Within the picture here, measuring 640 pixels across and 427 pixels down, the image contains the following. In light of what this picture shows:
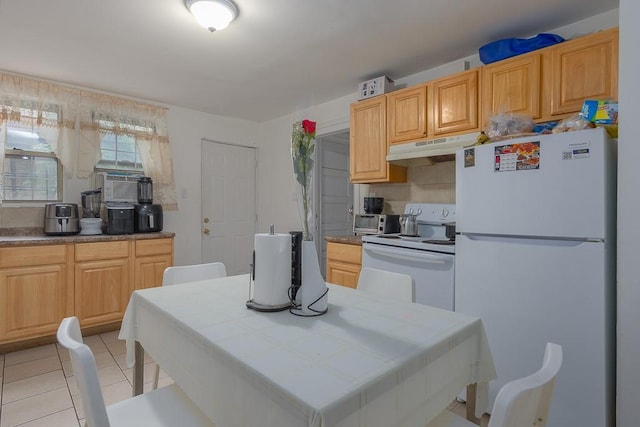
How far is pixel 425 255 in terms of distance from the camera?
2.18m

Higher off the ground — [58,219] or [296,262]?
[58,219]

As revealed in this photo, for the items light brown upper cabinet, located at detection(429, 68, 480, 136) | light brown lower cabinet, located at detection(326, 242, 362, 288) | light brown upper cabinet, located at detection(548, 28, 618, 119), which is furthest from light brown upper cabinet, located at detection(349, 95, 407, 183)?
light brown upper cabinet, located at detection(548, 28, 618, 119)

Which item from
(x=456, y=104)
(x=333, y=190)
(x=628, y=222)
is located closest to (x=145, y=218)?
(x=333, y=190)

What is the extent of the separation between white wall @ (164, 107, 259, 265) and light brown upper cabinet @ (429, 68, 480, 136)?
2.88 m

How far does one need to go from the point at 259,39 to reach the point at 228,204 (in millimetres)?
2513

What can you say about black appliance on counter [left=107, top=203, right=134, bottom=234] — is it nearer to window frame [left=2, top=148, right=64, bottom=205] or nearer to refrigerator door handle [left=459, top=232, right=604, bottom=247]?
window frame [left=2, top=148, right=64, bottom=205]

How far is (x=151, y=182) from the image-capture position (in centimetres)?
350

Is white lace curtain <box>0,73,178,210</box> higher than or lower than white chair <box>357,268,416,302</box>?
higher

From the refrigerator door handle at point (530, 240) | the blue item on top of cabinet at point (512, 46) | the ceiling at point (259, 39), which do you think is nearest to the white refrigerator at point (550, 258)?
the refrigerator door handle at point (530, 240)

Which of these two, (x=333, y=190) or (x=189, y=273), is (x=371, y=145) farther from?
(x=189, y=273)

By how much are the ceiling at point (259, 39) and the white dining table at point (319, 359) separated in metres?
1.05

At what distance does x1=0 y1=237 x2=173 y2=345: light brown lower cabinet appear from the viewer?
2590 millimetres

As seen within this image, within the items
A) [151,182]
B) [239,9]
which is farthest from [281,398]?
[151,182]

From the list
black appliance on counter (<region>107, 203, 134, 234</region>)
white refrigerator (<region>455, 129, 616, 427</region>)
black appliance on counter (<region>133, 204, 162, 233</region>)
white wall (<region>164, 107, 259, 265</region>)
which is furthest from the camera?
white wall (<region>164, 107, 259, 265</region>)
